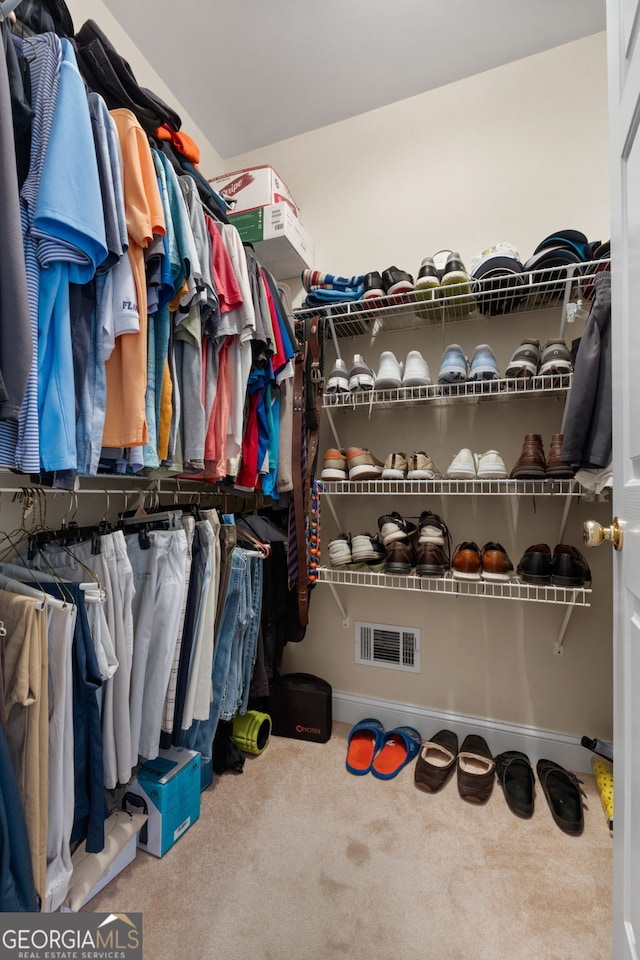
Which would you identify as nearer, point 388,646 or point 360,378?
point 360,378

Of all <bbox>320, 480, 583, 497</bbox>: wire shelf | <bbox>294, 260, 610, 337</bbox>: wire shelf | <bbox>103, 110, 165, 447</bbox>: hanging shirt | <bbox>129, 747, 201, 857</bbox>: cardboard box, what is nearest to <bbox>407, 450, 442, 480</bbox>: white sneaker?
<bbox>320, 480, 583, 497</bbox>: wire shelf

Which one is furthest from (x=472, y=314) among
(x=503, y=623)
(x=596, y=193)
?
(x=503, y=623)

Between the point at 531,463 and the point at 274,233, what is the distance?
1.38 m

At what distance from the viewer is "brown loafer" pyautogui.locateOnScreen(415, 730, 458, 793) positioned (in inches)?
59.9

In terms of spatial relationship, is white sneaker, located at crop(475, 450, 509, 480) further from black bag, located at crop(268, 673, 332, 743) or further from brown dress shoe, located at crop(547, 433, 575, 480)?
black bag, located at crop(268, 673, 332, 743)

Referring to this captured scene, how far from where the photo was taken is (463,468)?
1553 millimetres

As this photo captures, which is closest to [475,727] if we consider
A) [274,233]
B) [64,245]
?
[64,245]

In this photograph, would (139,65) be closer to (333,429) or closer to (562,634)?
(333,429)

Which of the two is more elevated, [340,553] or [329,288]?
[329,288]

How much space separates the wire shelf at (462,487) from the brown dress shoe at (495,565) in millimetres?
214

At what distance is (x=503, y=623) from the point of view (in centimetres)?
177

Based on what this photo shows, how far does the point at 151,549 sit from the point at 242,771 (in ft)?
3.16

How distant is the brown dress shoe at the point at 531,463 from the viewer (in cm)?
145

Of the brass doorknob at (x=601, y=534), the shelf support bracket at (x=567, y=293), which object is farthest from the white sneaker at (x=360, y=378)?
the brass doorknob at (x=601, y=534)
